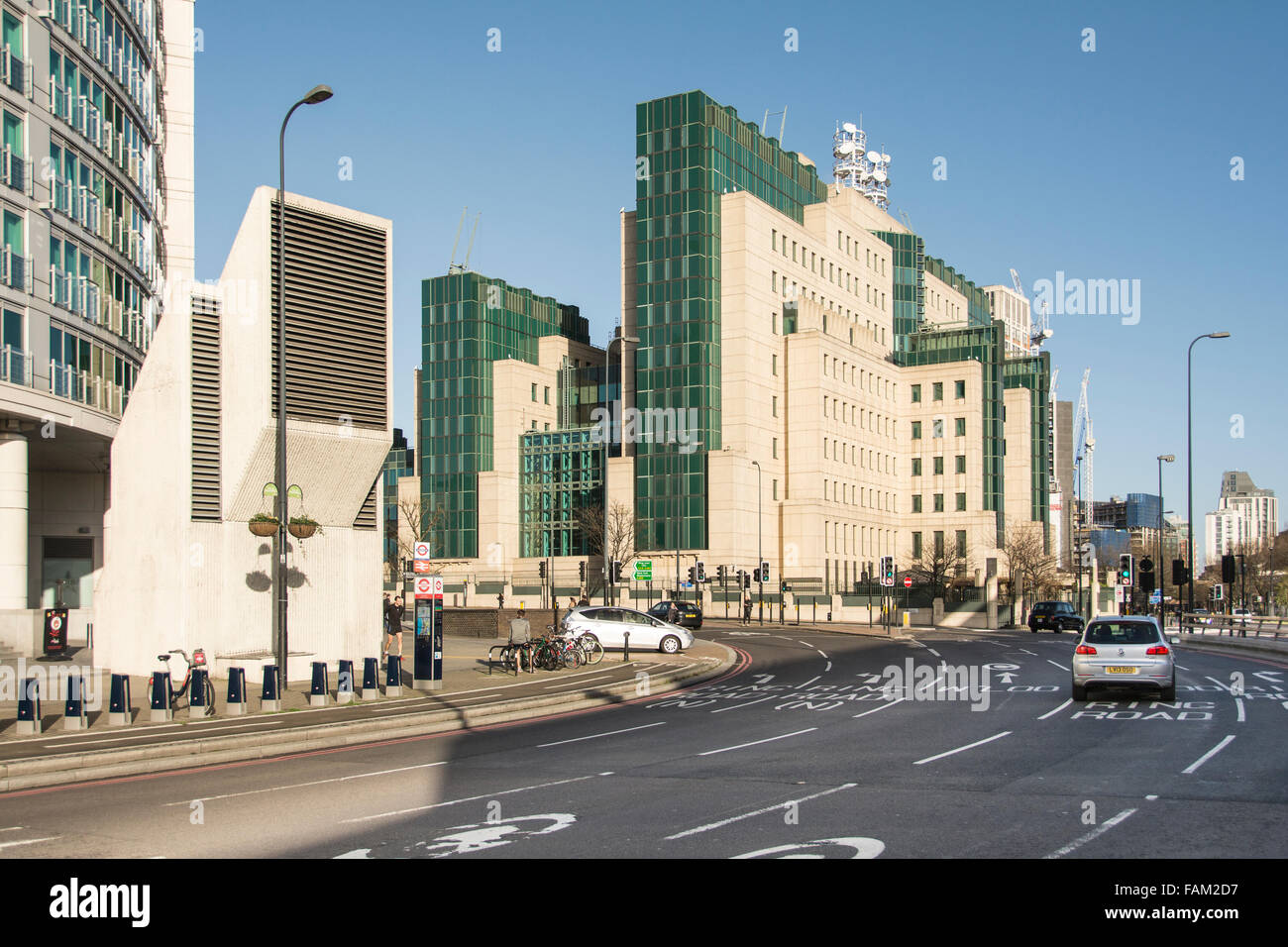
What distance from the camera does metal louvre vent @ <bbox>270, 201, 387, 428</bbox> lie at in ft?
88.0

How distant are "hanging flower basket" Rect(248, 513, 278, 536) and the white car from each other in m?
16.1

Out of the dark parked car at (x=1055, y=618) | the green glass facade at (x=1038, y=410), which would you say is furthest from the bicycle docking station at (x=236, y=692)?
the green glass facade at (x=1038, y=410)

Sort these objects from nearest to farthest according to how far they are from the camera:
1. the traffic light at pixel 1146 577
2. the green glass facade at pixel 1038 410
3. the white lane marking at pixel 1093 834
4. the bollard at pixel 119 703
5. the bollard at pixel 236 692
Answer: the white lane marking at pixel 1093 834
the bollard at pixel 119 703
the bollard at pixel 236 692
the traffic light at pixel 1146 577
the green glass facade at pixel 1038 410

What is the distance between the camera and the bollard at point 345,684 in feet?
75.9

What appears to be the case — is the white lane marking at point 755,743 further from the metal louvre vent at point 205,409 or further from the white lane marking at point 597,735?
the metal louvre vent at point 205,409

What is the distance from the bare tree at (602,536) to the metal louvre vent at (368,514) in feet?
198

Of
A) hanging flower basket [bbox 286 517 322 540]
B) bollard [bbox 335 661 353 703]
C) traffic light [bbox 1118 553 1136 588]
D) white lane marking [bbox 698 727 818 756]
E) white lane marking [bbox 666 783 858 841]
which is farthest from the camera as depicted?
traffic light [bbox 1118 553 1136 588]

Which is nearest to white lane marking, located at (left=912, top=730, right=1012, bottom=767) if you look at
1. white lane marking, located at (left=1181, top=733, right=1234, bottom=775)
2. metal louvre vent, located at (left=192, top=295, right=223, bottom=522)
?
white lane marking, located at (left=1181, top=733, right=1234, bottom=775)

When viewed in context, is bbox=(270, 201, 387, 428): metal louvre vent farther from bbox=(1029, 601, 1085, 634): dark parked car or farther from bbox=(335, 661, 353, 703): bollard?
bbox=(1029, 601, 1085, 634): dark parked car

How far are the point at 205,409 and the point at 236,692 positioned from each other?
26.9ft

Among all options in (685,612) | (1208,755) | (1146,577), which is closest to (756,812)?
(1208,755)

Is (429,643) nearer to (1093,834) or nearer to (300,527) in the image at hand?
(300,527)
